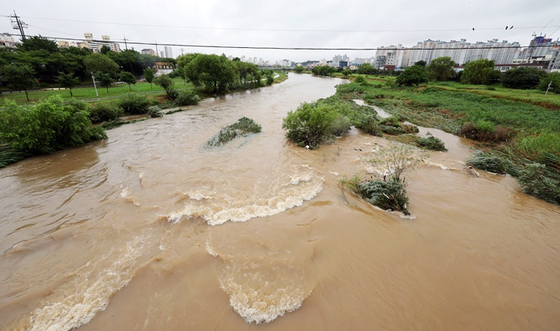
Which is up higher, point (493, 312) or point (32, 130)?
point (32, 130)

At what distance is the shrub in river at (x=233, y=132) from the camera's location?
12502 mm

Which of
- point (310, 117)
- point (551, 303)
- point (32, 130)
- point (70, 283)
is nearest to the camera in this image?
point (551, 303)

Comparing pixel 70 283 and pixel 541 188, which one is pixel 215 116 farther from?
pixel 541 188

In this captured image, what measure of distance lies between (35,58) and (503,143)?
55384 mm

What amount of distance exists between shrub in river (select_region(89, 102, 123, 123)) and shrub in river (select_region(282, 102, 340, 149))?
1533 cm

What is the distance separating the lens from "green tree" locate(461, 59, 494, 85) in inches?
1510

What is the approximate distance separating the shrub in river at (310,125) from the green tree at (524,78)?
4262 cm

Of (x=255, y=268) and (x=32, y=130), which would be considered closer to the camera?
(x=255, y=268)

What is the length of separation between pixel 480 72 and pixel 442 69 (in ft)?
31.3

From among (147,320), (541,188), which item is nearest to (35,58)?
(147,320)

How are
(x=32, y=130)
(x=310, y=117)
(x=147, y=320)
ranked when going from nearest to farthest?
(x=147, y=320), (x=32, y=130), (x=310, y=117)

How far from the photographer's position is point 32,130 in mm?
10109

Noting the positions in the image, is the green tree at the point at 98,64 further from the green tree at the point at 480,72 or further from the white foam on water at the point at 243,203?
the green tree at the point at 480,72

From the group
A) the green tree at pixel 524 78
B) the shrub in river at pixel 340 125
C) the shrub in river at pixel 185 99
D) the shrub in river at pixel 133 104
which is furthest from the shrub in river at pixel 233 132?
the green tree at pixel 524 78
